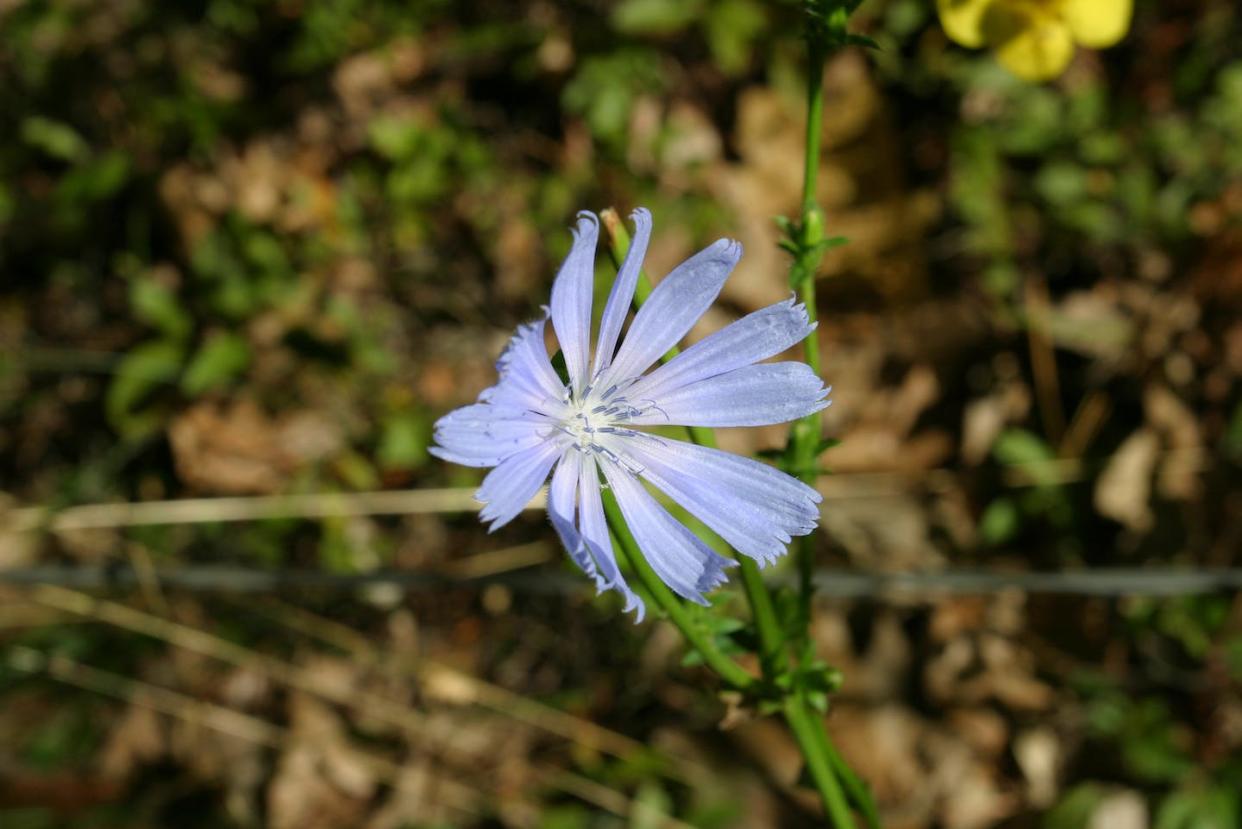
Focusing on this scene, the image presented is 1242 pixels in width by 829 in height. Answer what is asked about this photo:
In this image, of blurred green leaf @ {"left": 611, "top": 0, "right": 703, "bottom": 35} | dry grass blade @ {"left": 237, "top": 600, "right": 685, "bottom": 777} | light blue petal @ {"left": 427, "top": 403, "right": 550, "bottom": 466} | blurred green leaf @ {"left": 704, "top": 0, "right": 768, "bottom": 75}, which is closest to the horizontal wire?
dry grass blade @ {"left": 237, "top": 600, "right": 685, "bottom": 777}

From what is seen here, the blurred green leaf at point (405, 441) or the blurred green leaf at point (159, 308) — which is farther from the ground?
the blurred green leaf at point (159, 308)

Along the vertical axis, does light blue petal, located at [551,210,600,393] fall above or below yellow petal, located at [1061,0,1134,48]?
below

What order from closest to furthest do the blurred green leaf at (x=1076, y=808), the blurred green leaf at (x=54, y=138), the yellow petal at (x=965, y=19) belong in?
the yellow petal at (x=965, y=19) → the blurred green leaf at (x=1076, y=808) → the blurred green leaf at (x=54, y=138)

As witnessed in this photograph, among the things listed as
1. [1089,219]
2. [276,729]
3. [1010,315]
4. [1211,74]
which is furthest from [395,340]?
[1211,74]

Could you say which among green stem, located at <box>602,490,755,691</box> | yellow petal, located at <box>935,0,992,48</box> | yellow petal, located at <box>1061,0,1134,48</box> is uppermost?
yellow petal, located at <box>1061,0,1134,48</box>

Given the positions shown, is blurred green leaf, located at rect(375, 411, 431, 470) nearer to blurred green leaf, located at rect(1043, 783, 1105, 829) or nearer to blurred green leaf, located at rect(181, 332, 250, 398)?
blurred green leaf, located at rect(181, 332, 250, 398)

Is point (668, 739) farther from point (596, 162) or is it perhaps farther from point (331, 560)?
point (596, 162)

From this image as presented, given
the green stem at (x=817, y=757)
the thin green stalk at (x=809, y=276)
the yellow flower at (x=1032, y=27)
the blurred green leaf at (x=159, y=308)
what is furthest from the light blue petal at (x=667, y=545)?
the blurred green leaf at (x=159, y=308)

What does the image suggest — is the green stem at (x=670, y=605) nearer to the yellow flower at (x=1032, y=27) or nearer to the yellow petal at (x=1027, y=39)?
the yellow flower at (x=1032, y=27)
